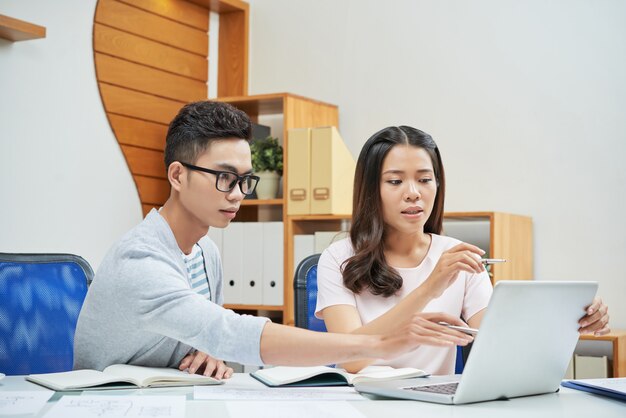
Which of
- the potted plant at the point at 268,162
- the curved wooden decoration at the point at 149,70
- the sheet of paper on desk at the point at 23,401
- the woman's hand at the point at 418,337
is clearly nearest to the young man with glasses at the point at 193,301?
the woman's hand at the point at 418,337

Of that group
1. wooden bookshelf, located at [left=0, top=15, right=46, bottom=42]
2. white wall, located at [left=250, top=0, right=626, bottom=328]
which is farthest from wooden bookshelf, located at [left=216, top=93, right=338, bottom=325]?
wooden bookshelf, located at [left=0, top=15, right=46, bottom=42]

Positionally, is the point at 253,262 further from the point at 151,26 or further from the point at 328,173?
the point at 151,26

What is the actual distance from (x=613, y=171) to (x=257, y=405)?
2655mm

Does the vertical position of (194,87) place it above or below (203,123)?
above

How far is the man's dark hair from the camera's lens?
1869mm

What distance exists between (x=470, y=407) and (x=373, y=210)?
3.03 feet

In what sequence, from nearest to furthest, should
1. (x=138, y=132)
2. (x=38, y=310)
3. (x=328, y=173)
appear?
(x=38, y=310)
(x=328, y=173)
(x=138, y=132)

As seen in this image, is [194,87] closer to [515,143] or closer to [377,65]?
[377,65]

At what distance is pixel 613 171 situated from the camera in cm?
361

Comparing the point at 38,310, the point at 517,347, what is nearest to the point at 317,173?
the point at 38,310

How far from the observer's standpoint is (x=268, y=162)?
4.10 meters

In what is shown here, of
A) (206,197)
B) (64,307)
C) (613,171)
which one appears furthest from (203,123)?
(613,171)

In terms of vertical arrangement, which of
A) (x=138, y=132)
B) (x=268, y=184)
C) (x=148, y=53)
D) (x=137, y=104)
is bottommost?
(x=268, y=184)

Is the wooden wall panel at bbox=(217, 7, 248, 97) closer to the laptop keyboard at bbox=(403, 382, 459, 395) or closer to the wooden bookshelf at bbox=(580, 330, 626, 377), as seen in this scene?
the wooden bookshelf at bbox=(580, 330, 626, 377)
